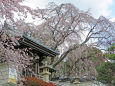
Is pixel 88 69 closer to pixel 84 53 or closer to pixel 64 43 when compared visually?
pixel 84 53

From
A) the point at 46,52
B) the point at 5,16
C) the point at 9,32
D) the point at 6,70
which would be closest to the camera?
the point at 5,16

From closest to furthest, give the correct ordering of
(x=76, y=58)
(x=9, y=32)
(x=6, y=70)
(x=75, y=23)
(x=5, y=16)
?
(x=5, y=16) → (x=9, y=32) → (x=6, y=70) → (x=75, y=23) → (x=76, y=58)

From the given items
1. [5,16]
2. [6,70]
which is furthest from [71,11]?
[5,16]

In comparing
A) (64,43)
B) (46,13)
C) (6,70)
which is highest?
(46,13)

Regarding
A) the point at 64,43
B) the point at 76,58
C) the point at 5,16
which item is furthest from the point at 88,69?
the point at 5,16

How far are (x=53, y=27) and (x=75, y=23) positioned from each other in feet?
5.42

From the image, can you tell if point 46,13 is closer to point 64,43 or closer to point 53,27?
point 53,27

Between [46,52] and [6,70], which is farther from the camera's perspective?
[46,52]

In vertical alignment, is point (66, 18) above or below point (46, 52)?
above

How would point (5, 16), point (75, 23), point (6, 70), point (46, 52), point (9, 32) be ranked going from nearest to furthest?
point (5, 16) < point (9, 32) < point (6, 70) < point (46, 52) < point (75, 23)

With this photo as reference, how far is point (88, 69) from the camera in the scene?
59.1 ft

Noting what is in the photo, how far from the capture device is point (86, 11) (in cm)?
1678

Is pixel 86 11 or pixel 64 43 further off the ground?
pixel 86 11

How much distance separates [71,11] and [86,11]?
1196 mm
